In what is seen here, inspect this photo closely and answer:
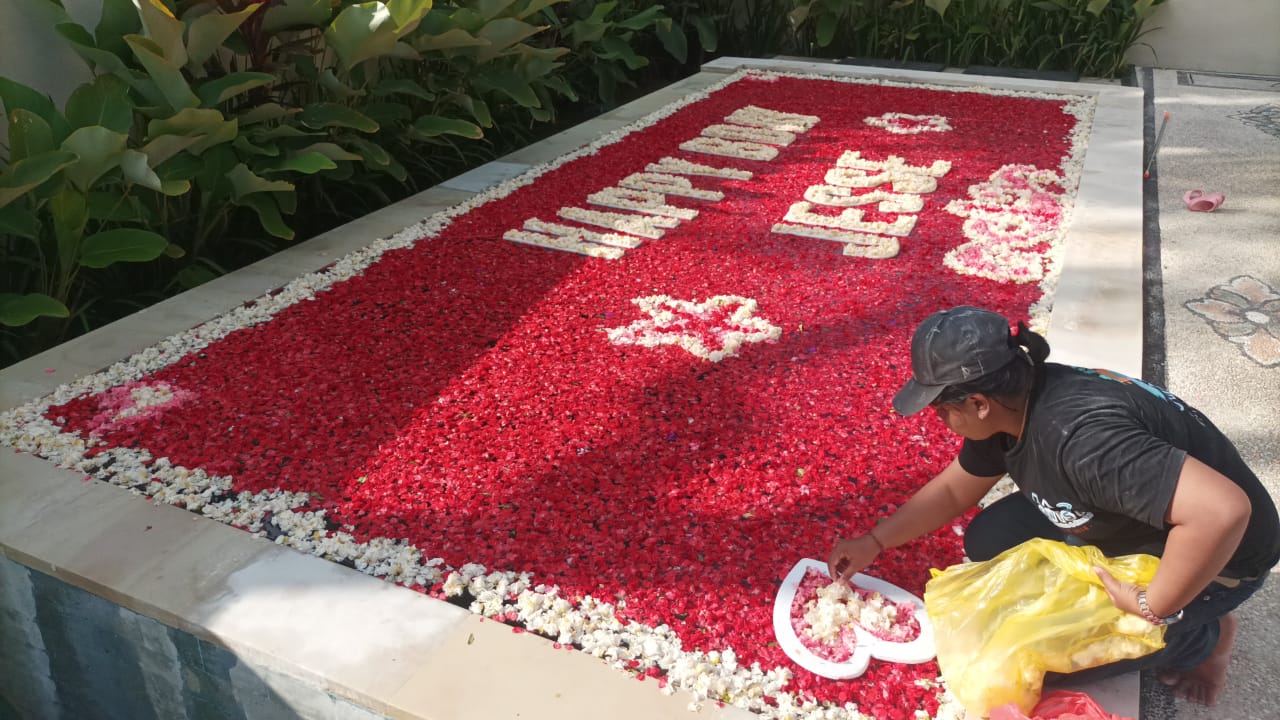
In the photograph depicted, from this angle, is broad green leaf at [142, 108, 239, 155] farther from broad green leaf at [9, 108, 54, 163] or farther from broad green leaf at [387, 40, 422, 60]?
broad green leaf at [387, 40, 422, 60]

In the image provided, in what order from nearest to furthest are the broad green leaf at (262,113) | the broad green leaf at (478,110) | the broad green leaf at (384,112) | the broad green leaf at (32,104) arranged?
1. the broad green leaf at (32,104)
2. the broad green leaf at (262,113)
3. the broad green leaf at (384,112)
4. the broad green leaf at (478,110)

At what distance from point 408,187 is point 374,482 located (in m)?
2.82

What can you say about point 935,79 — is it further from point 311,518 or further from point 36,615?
point 36,615

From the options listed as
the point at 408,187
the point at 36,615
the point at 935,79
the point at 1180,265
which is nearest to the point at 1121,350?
the point at 1180,265

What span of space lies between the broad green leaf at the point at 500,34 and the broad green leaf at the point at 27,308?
98.0 inches

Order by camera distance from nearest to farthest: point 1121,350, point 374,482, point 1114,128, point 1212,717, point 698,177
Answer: point 1212,717, point 374,482, point 1121,350, point 698,177, point 1114,128

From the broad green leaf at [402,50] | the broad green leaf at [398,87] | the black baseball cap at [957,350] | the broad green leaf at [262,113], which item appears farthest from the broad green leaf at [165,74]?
the black baseball cap at [957,350]

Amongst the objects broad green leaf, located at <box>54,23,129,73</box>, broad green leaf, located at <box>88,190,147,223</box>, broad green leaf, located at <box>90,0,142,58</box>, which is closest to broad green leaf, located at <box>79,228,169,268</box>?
broad green leaf, located at <box>88,190,147,223</box>

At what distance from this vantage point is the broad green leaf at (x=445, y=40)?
4.23 meters

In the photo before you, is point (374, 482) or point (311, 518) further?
point (374, 482)

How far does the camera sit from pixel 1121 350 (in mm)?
2865

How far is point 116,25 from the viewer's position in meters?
3.45

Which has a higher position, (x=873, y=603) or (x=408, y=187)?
(x=408, y=187)

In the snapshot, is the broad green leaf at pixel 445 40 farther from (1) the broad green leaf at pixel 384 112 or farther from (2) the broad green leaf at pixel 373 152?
(2) the broad green leaf at pixel 373 152
